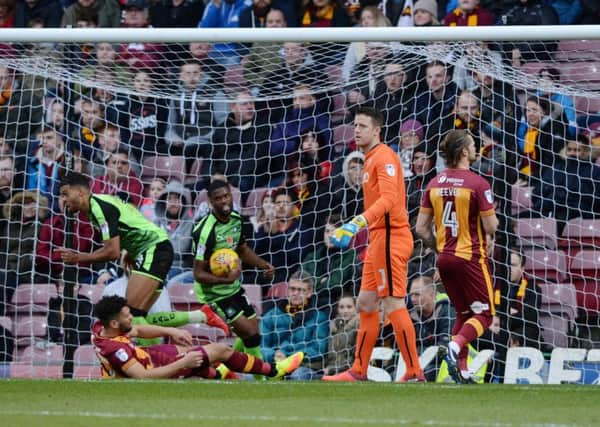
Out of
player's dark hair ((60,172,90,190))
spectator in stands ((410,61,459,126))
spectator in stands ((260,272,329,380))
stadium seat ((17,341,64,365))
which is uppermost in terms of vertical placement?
spectator in stands ((410,61,459,126))

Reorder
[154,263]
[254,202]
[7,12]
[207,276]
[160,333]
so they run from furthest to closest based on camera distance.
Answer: [7,12] < [254,202] < [207,276] < [154,263] < [160,333]

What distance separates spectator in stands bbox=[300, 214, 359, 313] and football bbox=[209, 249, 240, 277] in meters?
0.99

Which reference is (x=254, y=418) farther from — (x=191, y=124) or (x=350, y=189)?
(x=191, y=124)

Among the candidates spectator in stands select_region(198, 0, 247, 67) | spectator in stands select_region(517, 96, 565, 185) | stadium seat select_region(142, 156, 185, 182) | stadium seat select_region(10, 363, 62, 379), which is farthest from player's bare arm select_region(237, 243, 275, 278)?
spectator in stands select_region(198, 0, 247, 67)

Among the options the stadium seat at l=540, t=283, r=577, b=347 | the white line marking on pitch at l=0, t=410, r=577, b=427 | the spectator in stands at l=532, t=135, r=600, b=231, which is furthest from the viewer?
the spectator in stands at l=532, t=135, r=600, b=231

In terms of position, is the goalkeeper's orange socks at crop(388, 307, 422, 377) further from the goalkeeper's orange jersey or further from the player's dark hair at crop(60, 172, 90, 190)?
the player's dark hair at crop(60, 172, 90, 190)

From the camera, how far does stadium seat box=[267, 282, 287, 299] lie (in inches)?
461

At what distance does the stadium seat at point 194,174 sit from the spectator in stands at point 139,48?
3.22 ft

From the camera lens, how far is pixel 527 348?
35.2 ft

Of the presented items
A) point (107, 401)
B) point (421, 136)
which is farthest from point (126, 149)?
point (107, 401)

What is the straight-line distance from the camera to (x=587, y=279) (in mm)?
11016

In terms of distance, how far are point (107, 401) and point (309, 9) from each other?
692cm

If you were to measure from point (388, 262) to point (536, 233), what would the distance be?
97.3 inches

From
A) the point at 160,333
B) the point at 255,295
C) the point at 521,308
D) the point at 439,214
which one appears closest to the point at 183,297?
the point at 255,295
